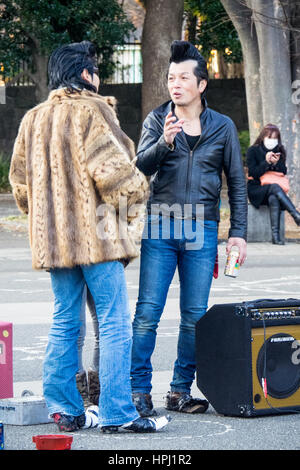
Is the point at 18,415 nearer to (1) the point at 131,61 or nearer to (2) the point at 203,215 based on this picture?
(2) the point at 203,215

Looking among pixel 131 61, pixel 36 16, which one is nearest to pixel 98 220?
pixel 36 16

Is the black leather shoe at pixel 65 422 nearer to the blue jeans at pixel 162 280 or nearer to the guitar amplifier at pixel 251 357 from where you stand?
the blue jeans at pixel 162 280

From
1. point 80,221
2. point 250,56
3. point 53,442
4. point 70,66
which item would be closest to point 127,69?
point 250,56

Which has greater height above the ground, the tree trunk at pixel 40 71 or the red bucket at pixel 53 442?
the tree trunk at pixel 40 71

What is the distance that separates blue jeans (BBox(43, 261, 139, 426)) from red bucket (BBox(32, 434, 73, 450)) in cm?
48

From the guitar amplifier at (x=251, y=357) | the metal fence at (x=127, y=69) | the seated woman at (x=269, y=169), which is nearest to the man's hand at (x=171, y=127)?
the guitar amplifier at (x=251, y=357)

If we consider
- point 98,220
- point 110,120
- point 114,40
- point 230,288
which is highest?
point 114,40

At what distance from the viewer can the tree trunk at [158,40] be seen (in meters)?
22.3

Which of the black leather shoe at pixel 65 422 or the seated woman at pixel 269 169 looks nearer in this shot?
the black leather shoe at pixel 65 422

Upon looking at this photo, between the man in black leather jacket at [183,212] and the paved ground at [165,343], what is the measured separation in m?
0.45

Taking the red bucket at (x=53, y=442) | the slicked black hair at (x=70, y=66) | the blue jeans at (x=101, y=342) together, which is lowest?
the red bucket at (x=53, y=442)

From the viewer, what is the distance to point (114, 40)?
22.9m

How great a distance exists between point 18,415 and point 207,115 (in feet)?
6.70

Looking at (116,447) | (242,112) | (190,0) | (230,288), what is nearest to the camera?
(116,447)
